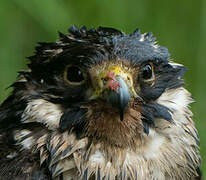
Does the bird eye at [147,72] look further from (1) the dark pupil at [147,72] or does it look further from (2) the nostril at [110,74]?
(2) the nostril at [110,74]

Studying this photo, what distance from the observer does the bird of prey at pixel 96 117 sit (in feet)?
7.43

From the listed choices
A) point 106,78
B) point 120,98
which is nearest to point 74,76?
point 106,78

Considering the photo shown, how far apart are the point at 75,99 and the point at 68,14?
1623 millimetres

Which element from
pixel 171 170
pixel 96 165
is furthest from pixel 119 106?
pixel 171 170

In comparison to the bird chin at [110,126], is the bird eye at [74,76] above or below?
above

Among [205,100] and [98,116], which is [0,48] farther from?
[98,116]

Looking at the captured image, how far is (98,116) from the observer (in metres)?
2.28

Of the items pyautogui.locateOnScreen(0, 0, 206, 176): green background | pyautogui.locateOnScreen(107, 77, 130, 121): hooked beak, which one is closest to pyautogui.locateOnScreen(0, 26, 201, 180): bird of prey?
pyautogui.locateOnScreen(107, 77, 130, 121): hooked beak

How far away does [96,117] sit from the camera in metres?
2.28

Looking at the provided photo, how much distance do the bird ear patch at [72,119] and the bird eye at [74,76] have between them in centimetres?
13

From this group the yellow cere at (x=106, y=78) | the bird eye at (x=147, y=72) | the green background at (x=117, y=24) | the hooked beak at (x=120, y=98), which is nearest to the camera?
the hooked beak at (x=120, y=98)

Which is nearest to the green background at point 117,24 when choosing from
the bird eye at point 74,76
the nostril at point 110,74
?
the bird eye at point 74,76

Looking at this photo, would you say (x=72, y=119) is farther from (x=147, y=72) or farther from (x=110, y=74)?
(x=147, y=72)

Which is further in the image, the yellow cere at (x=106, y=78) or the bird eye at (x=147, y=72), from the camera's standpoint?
the bird eye at (x=147, y=72)
